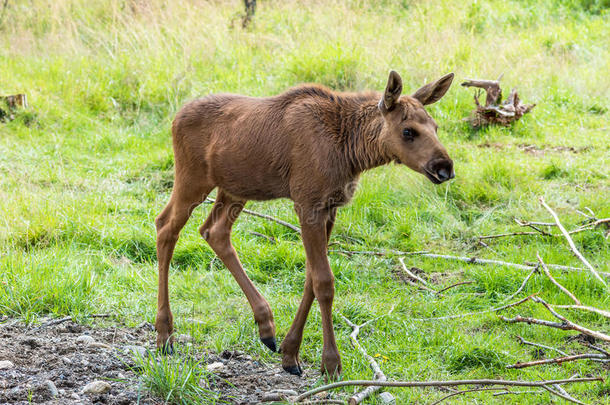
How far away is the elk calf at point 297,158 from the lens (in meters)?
4.59

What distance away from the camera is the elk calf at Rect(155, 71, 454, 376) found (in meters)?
4.59

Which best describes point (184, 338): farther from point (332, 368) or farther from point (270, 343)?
point (332, 368)

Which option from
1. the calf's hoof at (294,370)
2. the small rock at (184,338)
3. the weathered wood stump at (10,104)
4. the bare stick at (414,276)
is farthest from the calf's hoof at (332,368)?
the weathered wood stump at (10,104)

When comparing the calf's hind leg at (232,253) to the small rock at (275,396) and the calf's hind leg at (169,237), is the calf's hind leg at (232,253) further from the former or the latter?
the small rock at (275,396)

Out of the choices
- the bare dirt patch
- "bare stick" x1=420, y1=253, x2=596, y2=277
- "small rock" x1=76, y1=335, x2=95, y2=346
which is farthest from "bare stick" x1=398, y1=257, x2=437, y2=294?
the bare dirt patch

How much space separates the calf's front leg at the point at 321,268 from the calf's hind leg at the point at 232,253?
22.5 inches

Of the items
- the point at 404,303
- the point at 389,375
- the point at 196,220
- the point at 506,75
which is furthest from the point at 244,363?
the point at 506,75

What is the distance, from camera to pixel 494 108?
9.32 metres

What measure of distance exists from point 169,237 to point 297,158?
122 centimetres

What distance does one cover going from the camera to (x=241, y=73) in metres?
10.9

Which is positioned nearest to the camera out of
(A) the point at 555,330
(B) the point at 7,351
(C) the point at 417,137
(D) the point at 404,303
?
(C) the point at 417,137

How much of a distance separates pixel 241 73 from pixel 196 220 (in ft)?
13.0

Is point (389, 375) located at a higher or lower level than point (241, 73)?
lower

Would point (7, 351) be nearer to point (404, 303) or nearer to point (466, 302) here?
point (404, 303)
